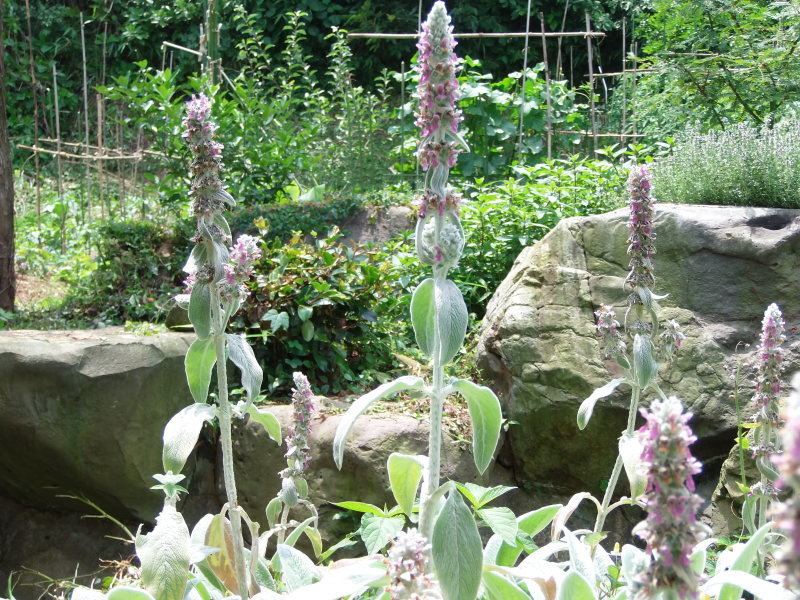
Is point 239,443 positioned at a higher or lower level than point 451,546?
lower

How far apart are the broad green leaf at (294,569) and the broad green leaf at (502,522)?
0.56 m

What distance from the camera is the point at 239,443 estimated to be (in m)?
4.84

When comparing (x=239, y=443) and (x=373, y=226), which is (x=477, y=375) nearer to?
(x=239, y=443)

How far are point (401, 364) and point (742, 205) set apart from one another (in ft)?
7.71

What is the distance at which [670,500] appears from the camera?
0.99 m

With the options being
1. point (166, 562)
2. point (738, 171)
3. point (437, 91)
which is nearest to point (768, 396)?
point (437, 91)

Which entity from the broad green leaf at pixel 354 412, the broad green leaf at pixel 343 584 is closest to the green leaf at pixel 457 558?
the broad green leaf at pixel 343 584

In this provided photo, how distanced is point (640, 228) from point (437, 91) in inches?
36.9

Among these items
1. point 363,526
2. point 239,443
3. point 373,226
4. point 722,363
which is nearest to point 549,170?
point 373,226

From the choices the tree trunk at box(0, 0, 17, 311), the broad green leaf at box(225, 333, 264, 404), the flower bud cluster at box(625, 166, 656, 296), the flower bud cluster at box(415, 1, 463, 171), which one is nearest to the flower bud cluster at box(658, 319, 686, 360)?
the flower bud cluster at box(625, 166, 656, 296)

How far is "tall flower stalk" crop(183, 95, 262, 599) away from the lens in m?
1.94

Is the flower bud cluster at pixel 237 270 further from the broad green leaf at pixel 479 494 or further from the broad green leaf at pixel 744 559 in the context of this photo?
the broad green leaf at pixel 744 559

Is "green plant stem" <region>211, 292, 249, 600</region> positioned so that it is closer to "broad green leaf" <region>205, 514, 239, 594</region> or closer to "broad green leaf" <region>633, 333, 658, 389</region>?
"broad green leaf" <region>205, 514, 239, 594</region>

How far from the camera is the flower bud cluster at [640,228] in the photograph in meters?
2.30
